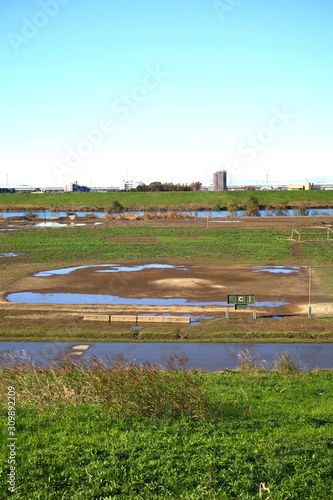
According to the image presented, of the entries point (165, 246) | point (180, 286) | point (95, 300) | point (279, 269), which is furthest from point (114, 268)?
point (165, 246)

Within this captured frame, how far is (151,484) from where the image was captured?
9.06 metres

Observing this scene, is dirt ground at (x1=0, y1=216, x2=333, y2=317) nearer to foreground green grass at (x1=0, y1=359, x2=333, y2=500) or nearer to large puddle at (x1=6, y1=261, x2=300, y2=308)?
large puddle at (x1=6, y1=261, x2=300, y2=308)

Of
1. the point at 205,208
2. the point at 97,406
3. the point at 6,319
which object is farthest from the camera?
the point at 205,208

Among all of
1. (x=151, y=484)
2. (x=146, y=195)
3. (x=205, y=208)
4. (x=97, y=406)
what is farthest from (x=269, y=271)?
(x=146, y=195)

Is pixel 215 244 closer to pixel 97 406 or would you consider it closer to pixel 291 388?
pixel 291 388

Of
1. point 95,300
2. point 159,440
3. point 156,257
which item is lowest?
point 95,300

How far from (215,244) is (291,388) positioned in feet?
182

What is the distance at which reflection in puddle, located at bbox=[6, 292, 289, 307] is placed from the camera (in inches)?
1503

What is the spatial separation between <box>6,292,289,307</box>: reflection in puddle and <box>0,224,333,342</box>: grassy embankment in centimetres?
341

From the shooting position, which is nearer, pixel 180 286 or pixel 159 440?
pixel 159 440

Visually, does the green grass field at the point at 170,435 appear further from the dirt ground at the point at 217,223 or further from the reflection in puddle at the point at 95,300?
the dirt ground at the point at 217,223

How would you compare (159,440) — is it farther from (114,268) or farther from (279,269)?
(114,268)

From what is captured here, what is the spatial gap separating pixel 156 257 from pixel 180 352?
117ft

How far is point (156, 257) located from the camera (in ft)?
204
